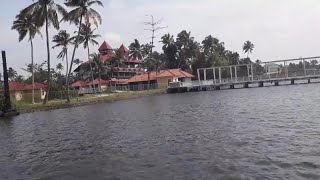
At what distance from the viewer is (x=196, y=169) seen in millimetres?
14328

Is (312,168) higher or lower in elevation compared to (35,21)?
lower

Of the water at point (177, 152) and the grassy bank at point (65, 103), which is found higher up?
the grassy bank at point (65, 103)

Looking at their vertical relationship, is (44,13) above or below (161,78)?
above

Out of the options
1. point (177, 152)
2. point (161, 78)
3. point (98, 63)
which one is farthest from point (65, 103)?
point (161, 78)

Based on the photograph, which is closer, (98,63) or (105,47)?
(98,63)

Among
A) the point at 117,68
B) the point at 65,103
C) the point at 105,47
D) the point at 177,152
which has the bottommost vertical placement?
the point at 177,152

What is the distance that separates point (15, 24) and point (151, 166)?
183ft

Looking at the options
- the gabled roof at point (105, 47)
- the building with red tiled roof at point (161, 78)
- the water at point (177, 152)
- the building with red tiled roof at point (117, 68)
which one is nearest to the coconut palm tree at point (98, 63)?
the building with red tiled roof at point (117, 68)

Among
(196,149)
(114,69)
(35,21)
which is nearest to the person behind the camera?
(196,149)

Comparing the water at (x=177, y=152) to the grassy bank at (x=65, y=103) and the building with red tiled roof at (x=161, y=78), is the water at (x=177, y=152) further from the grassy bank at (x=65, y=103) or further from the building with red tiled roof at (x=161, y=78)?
the building with red tiled roof at (x=161, y=78)

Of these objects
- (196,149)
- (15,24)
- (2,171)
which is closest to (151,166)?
(196,149)

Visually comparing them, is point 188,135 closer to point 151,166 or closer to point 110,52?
point 151,166

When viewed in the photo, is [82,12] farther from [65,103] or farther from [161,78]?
[161,78]

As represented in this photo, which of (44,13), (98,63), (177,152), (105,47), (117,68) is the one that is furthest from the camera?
(105,47)
